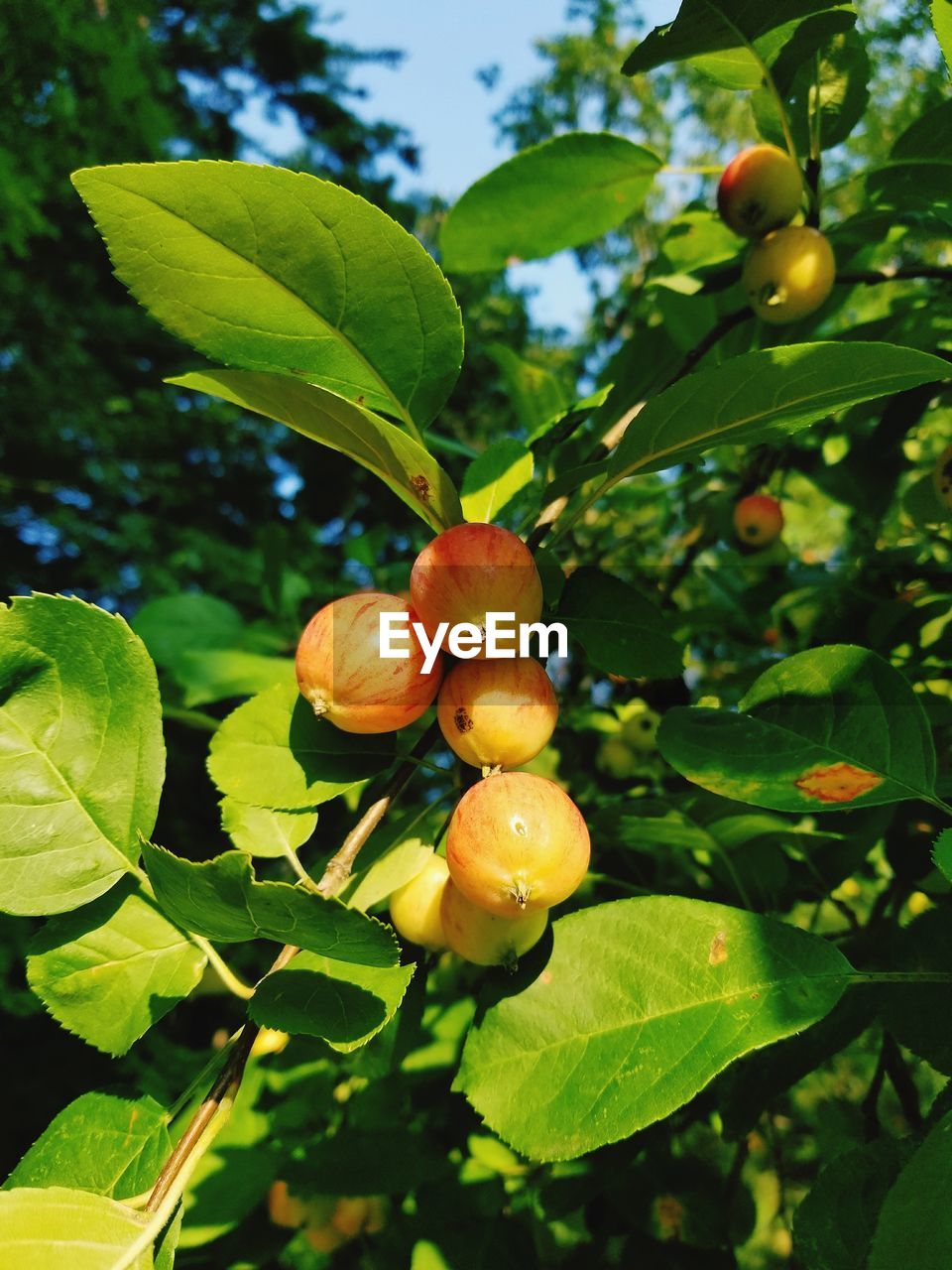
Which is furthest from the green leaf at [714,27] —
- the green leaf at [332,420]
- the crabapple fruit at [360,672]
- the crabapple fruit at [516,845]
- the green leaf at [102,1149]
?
the green leaf at [102,1149]

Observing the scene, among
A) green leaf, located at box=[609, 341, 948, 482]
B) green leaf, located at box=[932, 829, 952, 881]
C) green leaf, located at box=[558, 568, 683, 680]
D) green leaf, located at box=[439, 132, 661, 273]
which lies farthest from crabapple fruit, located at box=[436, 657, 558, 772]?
green leaf, located at box=[439, 132, 661, 273]

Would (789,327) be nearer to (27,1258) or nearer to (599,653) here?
(599,653)

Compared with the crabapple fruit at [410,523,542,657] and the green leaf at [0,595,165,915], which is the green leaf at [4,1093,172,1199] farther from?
the crabapple fruit at [410,523,542,657]

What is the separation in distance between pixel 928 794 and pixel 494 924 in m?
0.46

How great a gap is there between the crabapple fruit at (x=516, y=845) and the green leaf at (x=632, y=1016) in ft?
0.37

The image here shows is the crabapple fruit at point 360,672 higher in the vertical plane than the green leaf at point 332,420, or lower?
lower

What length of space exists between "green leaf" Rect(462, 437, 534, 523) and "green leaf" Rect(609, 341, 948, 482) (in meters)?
0.14

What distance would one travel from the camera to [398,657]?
0.74 metres

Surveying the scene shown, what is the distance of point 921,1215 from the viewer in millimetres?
609

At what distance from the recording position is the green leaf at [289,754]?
0.80m

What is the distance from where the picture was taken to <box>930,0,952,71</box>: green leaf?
80 cm

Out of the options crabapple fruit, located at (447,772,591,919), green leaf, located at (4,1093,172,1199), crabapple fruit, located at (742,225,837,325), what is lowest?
green leaf, located at (4,1093,172,1199)

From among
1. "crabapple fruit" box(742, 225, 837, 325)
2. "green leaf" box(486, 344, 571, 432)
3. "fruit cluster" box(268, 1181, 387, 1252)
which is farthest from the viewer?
"green leaf" box(486, 344, 571, 432)

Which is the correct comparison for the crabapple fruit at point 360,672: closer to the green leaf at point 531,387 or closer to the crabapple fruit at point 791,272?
the crabapple fruit at point 791,272
